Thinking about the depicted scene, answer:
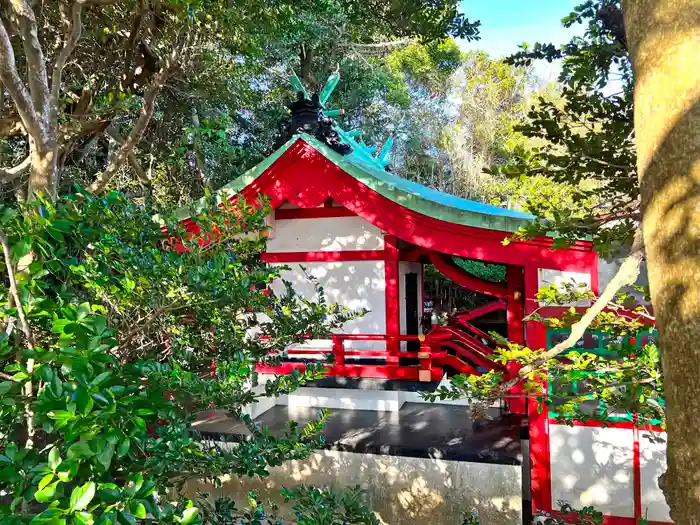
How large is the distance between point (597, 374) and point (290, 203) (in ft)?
17.1

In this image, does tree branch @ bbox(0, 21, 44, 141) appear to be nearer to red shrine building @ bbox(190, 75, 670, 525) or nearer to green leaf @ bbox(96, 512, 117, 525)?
red shrine building @ bbox(190, 75, 670, 525)

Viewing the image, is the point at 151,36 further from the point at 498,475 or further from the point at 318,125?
the point at 498,475

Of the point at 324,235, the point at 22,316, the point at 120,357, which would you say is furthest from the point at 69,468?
the point at 324,235

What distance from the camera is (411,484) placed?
5.15 m

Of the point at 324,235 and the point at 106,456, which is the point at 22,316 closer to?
the point at 106,456

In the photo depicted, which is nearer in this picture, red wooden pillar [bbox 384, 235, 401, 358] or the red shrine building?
the red shrine building

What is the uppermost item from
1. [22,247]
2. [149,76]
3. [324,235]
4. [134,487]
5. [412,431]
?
[149,76]

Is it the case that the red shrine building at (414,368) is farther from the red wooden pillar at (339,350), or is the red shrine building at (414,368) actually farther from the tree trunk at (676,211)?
the tree trunk at (676,211)

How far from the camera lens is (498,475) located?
4922 millimetres

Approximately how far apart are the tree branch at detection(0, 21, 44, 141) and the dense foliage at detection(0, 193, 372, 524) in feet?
5.33

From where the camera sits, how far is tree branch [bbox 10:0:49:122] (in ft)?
13.6

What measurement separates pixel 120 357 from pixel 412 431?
4.06m

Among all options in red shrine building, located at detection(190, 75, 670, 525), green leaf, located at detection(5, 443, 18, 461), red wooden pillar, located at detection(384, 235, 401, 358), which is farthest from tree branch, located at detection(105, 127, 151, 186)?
green leaf, located at detection(5, 443, 18, 461)

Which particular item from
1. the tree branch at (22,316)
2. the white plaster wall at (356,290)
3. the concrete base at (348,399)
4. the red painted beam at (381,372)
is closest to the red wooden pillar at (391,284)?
the white plaster wall at (356,290)
